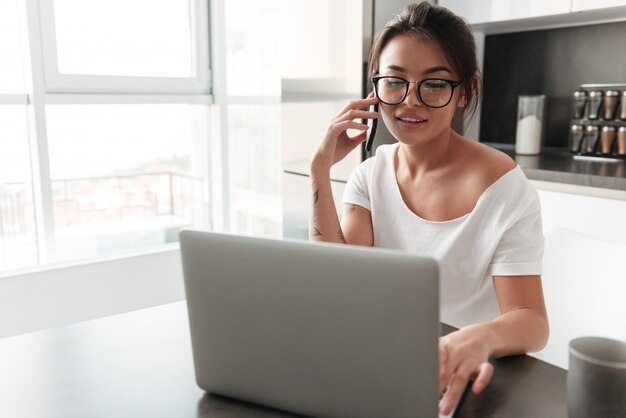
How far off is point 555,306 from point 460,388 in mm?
536

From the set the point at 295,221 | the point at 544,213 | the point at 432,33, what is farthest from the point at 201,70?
the point at 432,33

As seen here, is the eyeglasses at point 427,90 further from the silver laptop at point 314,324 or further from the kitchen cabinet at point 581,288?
the silver laptop at point 314,324

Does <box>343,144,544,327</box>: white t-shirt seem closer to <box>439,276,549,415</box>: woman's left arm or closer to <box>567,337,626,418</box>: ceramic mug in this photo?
<box>439,276,549,415</box>: woman's left arm

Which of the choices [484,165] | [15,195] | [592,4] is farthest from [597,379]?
[15,195]

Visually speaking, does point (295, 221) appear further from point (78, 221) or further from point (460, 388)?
point (460, 388)

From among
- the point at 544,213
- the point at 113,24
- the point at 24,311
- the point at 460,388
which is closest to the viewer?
the point at 460,388

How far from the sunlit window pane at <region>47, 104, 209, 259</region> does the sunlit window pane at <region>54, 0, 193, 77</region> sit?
0.20 meters

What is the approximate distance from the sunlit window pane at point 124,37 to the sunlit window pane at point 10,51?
0.56 ft

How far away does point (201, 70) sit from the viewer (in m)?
3.20

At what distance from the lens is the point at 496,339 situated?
0.84m

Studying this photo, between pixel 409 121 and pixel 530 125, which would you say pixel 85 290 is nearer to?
pixel 409 121

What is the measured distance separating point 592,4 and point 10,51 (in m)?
2.44

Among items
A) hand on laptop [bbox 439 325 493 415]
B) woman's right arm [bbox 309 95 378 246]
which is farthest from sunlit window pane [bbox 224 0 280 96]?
hand on laptop [bbox 439 325 493 415]

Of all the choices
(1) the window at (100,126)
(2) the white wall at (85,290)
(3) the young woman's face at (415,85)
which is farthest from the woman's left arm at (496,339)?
(1) the window at (100,126)
